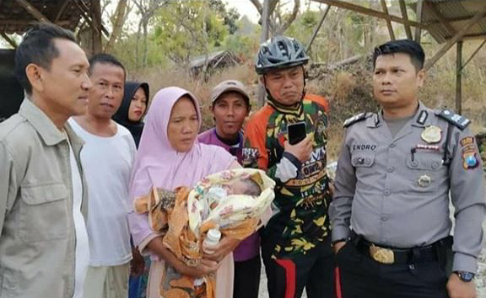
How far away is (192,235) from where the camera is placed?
1.94 meters

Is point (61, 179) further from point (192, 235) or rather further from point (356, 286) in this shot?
point (356, 286)

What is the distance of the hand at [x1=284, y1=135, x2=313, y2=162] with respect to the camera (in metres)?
2.38

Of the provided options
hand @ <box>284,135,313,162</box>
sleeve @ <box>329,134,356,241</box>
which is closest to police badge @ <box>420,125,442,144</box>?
sleeve @ <box>329,134,356,241</box>

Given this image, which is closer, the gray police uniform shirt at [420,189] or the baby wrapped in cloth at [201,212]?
the baby wrapped in cloth at [201,212]

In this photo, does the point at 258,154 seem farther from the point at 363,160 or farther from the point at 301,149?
the point at 363,160

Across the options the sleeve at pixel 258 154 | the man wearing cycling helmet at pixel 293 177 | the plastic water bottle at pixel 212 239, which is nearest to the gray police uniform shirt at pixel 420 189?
the man wearing cycling helmet at pixel 293 177

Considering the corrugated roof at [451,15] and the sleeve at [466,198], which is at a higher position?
the corrugated roof at [451,15]

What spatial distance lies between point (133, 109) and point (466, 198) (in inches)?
81.3

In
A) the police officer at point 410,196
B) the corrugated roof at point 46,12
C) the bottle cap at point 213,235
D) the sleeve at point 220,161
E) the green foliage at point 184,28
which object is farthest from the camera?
the green foliage at point 184,28

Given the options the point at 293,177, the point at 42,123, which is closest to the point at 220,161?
the point at 293,177

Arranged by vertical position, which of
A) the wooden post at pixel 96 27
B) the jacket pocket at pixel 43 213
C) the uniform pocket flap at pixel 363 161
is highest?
the wooden post at pixel 96 27

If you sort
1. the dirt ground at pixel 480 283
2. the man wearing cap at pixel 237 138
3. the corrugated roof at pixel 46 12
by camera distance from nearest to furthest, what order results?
the man wearing cap at pixel 237 138, the dirt ground at pixel 480 283, the corrugated roof at pixel 46 12

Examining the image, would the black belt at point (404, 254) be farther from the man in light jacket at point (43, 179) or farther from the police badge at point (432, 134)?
the man in light jacket at point (43, 179)

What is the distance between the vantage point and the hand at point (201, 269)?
2096 millimetres
